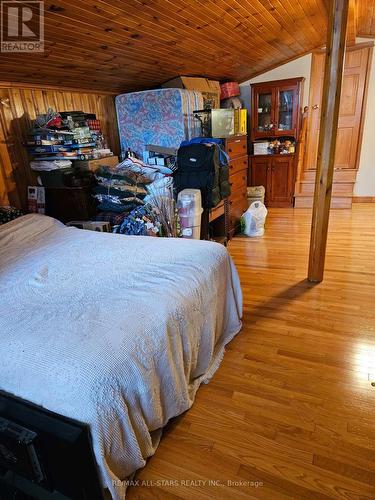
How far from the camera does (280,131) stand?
4.73 meters

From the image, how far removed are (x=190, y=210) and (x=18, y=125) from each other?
155cm

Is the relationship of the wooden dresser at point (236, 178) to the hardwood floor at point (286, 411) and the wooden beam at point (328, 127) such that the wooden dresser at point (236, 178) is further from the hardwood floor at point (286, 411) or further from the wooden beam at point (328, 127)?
the hardwood floor at point (286, 411)

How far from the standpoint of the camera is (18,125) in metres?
2.41

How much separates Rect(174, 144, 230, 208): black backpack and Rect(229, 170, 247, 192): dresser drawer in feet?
1.95

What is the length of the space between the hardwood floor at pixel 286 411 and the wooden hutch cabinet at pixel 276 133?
8.68ft

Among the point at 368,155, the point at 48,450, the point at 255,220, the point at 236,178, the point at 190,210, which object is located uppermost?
the point at 368,155

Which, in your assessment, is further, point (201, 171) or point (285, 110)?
point (285, 110)

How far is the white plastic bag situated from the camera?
3.82 m

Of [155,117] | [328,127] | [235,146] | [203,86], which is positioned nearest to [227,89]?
[203,86]

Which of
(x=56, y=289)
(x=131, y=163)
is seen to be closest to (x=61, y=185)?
(x=131, y=163)

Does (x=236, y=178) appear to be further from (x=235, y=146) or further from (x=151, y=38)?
(x=151, y=38)

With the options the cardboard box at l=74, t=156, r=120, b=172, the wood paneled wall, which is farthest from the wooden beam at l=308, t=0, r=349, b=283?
the wood paneled wall

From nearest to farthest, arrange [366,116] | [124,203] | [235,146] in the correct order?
1. [124,203]
2. [235,146]
3. [366,116]

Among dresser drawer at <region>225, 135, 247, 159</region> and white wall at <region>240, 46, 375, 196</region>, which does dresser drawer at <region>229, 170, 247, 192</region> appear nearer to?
dresser drawer at <region>225, 135, 247, 159</region>
